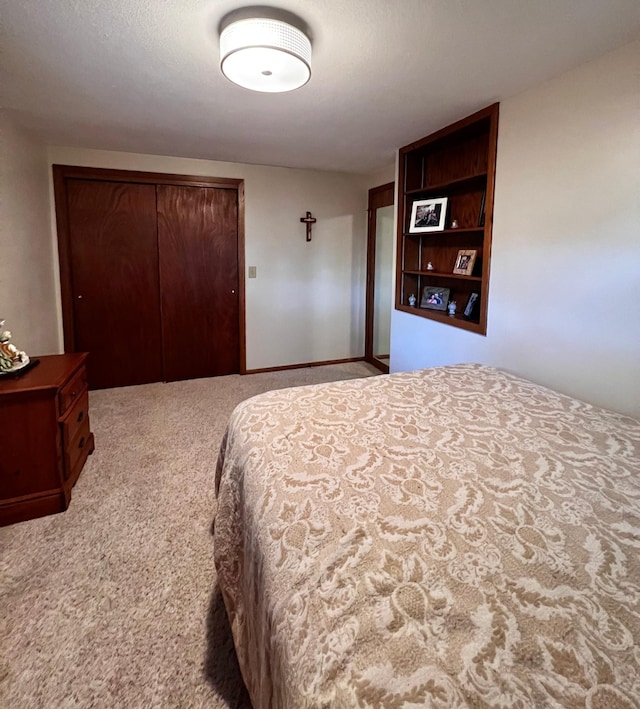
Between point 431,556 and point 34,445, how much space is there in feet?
6.46

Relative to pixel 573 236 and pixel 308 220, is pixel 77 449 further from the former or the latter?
pixel 308 220

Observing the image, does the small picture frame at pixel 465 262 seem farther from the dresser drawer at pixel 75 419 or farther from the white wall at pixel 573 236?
the dresser drawer at pixel 75 419

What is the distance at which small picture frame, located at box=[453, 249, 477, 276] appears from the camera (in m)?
2.91

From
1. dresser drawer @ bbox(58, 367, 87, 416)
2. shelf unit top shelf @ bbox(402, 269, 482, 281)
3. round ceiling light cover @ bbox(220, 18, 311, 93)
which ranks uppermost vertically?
round ceiling light cover @ bbox(220, 18, 311, 93)

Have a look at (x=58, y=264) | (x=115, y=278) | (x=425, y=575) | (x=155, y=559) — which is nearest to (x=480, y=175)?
(x=425, y=575)

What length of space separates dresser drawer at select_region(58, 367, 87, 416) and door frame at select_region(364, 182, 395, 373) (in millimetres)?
3014

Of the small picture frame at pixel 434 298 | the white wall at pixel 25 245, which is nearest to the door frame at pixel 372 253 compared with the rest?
the small picture frame at pixel 434 298

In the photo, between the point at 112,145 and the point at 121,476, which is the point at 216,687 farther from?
the point at 112,145

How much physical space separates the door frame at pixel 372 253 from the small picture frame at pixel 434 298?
1.17 m

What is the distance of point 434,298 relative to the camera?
3.45m

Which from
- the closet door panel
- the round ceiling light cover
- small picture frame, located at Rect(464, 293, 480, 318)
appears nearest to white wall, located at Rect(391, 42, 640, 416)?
small picture frame, located at Rect(464, 293, 480, 318)

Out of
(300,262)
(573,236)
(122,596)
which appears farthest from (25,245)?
(573,236)

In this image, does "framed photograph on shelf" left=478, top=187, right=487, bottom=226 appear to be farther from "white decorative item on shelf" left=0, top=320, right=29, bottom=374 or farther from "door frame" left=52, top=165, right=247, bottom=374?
"white decorative item on shelf" left=0, top=320, right=29, bottom=374

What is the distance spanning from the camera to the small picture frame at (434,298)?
11.0ft
